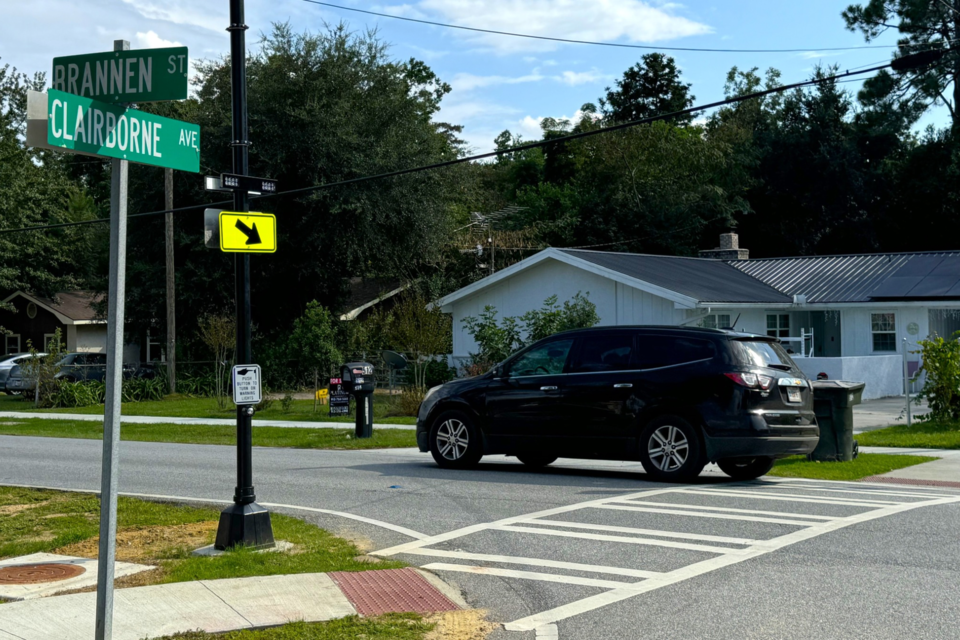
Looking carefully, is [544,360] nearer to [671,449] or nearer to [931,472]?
[671,449]

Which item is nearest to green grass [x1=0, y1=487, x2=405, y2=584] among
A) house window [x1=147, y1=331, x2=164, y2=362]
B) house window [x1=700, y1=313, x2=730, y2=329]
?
house window [x1=700, y1=313, x2=730, y2=329]

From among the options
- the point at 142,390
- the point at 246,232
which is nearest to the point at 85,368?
the point at 142,390

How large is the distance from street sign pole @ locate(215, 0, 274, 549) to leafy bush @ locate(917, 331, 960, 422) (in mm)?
14283

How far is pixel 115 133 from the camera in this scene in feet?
17.7

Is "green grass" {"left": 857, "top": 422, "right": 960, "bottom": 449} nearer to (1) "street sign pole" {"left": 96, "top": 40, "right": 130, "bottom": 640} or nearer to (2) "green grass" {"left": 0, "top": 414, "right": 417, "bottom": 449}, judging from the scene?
(2) "green grass" {"left": 0, "top": 414, "right": 417, "bottom": 449}

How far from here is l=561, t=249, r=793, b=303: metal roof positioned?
29.8m

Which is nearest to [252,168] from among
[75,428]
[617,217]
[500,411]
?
[75,428]

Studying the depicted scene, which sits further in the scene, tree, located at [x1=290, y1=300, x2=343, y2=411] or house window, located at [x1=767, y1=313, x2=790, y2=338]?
house window, located at [x1=767, y1=313, x2=790, y2=338]

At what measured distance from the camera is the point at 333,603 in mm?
6891

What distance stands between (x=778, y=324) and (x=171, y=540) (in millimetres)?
26884

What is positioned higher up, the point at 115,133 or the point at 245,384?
the point at 115,133

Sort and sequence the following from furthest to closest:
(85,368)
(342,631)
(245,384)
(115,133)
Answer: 1. (85,368)
2. (245,384)
3. (342,631)
4. (115,133)

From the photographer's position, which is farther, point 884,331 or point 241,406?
point 884,331

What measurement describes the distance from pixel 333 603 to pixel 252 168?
3414cm
